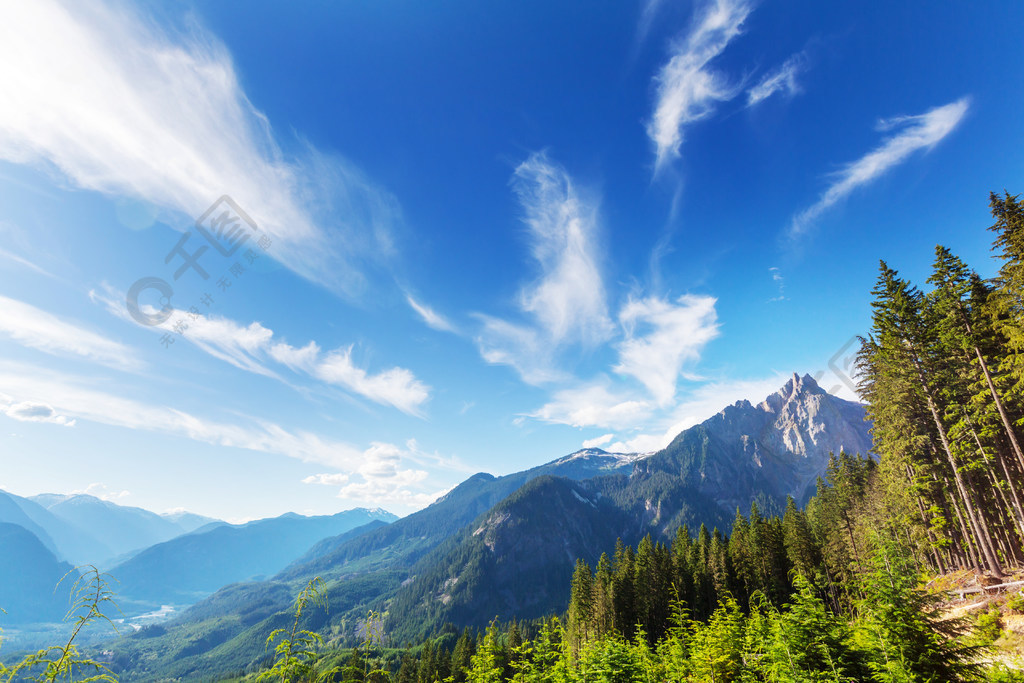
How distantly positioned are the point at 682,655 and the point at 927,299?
3391 centimetres

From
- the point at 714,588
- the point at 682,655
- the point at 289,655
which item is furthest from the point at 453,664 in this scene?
the point at 289,655

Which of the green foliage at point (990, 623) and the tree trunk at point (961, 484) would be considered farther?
the tree trunk at point (961, 484)

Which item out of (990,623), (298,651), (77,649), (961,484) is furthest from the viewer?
(961,484)

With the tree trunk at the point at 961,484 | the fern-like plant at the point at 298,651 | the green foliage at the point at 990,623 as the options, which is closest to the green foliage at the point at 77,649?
the fern-like plant at the point at 298,651

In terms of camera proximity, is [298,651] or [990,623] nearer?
[298,651]

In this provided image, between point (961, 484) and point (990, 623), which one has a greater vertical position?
point (961, 484)

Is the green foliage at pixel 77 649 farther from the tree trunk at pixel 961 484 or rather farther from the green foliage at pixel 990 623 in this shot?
the tree trunk at pixel 961 484

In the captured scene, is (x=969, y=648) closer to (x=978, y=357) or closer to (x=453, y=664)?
(x=978, y=357)

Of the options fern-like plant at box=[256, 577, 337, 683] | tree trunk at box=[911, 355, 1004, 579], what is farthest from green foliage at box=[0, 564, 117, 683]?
tree trunk at box=[911, 355, 1004, 579]

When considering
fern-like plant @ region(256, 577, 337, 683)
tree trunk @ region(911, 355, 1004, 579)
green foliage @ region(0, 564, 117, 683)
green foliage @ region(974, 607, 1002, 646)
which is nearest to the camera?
green foliage @ region(0, 564, 117, 683)

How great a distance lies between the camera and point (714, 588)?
6662cm

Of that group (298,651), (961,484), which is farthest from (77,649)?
(961,484)

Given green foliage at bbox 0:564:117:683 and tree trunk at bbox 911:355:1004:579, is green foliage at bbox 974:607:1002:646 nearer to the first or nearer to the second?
tree trunk at bbox 911:355:1004:579

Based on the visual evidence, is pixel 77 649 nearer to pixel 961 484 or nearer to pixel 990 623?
pixel 990 623
